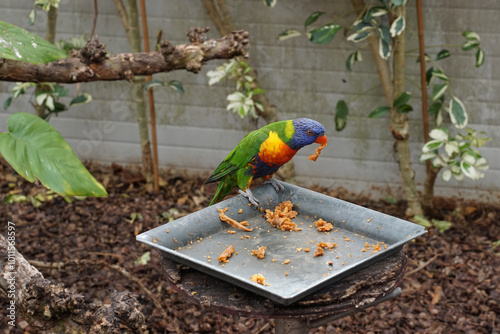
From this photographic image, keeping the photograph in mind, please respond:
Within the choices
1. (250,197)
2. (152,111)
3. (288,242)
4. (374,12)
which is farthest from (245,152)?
(152,111)

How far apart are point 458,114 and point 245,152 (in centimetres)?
155

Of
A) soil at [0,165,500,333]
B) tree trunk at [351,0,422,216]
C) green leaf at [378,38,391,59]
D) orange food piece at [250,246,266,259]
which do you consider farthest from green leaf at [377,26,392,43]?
orange food piece at [250,246,266,259]

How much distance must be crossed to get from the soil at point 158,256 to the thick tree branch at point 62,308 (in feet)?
2.98

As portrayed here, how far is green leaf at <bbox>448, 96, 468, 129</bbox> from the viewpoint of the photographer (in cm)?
314

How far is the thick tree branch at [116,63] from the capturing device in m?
2.29

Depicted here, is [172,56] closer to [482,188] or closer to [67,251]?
[67,251]

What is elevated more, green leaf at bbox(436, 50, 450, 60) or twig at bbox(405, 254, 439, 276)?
green leaf at bbox(436, 50, 450, 60)

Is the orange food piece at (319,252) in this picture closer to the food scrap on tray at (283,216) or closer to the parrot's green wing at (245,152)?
the food scrap on tray at (283,216)

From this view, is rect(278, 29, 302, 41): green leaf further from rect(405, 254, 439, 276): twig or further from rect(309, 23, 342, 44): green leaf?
rect(405, 254, 439, 276): twig

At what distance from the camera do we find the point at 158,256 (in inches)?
124

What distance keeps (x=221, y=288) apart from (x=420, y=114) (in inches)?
93.0

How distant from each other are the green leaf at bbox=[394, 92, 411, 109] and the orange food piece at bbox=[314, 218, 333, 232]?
63.7 inches

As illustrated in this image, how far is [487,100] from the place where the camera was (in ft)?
11.3

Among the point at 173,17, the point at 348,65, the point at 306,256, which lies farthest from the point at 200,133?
the point at 306,256
